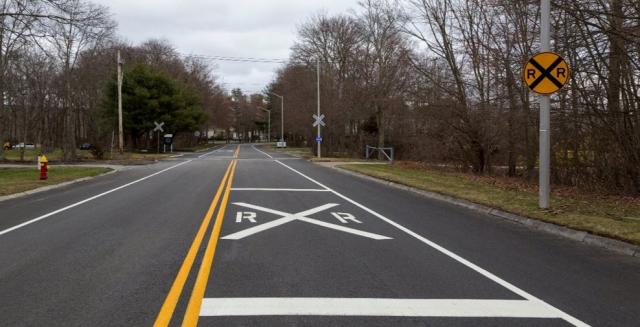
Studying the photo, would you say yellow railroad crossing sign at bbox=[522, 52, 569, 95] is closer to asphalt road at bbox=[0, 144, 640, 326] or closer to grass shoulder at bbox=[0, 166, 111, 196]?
asphalt road at bbox=[0, 144, 640, 326]

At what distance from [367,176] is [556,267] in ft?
56.8

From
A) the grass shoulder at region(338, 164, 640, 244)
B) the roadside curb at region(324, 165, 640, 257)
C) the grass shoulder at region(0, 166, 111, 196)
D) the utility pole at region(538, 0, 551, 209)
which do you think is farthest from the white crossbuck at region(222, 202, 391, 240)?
the grass shoulder at region(0, 166, 111, 196)

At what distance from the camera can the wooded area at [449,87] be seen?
15.8m

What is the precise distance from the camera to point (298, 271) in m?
6.56

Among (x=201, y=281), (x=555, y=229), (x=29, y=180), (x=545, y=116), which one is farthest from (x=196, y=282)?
(x=29, y=180)

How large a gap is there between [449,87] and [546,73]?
50.3 feet

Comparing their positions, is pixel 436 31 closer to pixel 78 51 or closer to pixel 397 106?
pixel 397 106

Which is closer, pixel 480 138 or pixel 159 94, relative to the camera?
pixel 480 138

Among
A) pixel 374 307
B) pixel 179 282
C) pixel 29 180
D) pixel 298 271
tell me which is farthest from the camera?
pixel 29 180

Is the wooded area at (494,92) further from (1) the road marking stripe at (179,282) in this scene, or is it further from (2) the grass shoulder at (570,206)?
(1) the road marking stripe at (179,282)

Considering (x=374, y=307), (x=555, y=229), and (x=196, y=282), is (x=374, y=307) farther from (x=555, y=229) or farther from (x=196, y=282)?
(x=555, y=229)

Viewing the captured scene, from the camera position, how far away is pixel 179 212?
11.8m

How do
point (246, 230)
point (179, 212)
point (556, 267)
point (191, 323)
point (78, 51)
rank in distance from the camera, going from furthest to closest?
1. point (78, 51)
2. point (179, 212)
3. point (246, 230)
4. point (556, 267)
5. point (191, 323)

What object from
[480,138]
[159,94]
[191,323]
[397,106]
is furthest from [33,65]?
[191,323]
